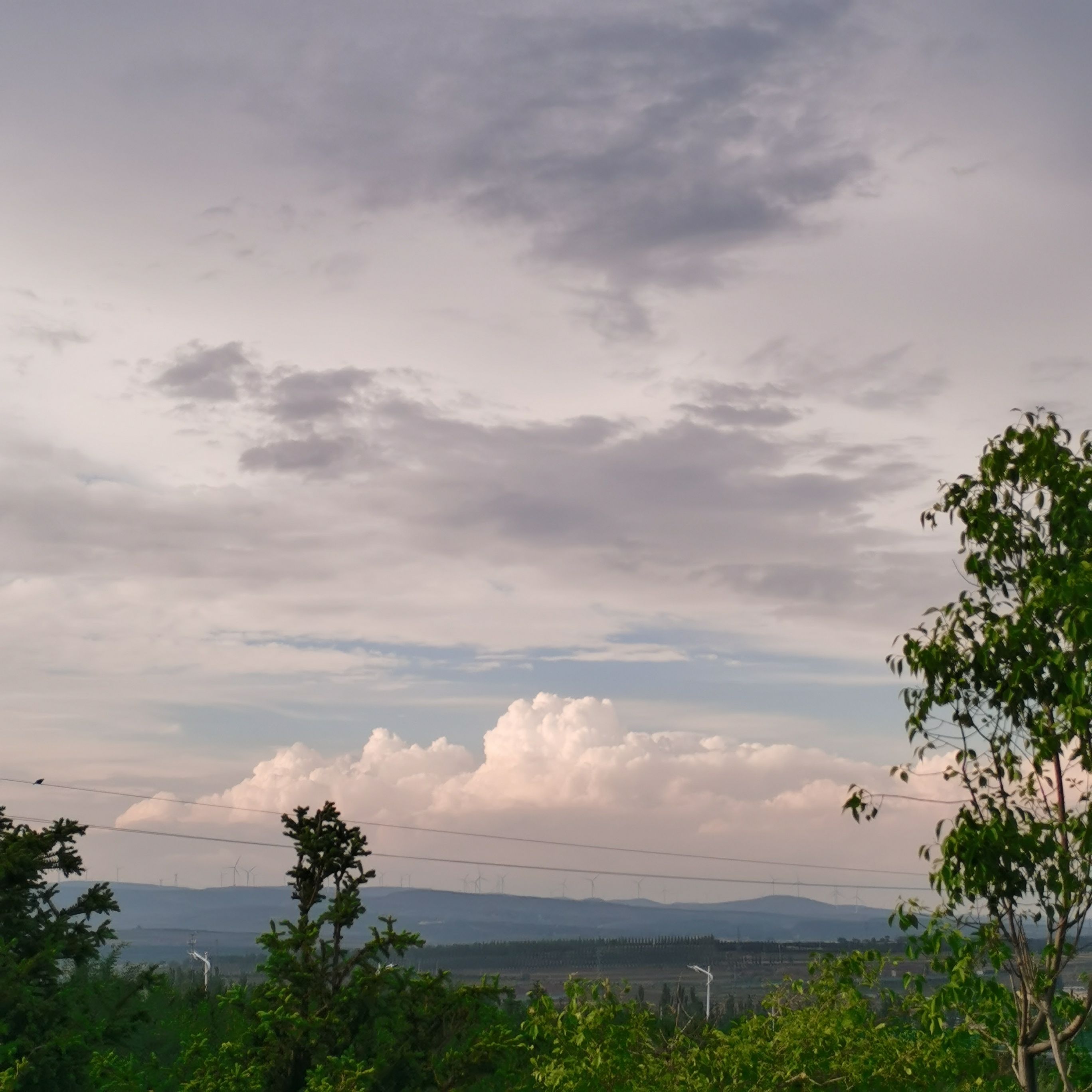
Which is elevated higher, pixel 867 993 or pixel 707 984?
pixel 867 993

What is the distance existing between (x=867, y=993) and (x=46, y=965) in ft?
40.2

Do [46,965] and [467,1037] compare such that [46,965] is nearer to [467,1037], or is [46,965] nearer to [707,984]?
[467,1037]

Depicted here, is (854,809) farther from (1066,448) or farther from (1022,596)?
(1066,448)

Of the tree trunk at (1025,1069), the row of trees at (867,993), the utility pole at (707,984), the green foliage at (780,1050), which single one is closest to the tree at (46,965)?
the row of trees at (867,993)

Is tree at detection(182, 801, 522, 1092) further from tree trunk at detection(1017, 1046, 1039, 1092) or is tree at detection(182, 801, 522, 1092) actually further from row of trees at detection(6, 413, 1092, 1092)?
tree trunk at detection(1017, 1046, 1039, 1092)

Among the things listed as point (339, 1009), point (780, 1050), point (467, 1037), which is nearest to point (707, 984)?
point (780, 1050)

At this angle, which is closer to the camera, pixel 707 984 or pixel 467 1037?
pixel 467 1037

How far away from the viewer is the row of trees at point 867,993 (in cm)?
1345

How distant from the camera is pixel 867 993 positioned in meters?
19.0

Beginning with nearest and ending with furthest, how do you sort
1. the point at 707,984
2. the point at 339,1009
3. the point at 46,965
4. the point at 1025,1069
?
the point at 1025,1069 → the point at 339,1009 → the point at 46,965 → the point at 707,984

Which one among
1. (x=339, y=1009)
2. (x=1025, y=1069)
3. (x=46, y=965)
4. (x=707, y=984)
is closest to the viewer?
(x=1025, y=1069)

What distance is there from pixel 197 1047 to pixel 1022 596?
10.6 meters

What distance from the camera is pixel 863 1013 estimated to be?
53.6 feet

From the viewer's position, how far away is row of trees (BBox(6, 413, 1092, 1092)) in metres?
13.4
